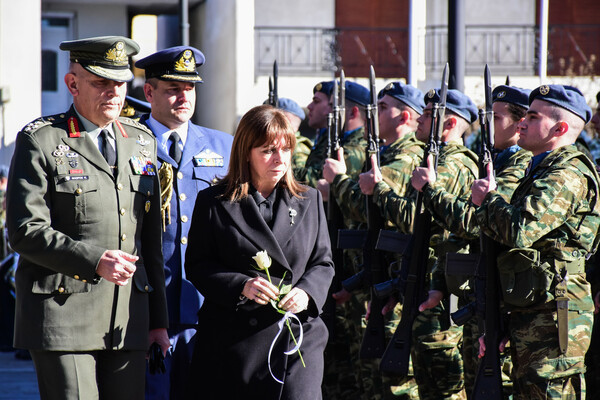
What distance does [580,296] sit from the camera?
4.72 meters

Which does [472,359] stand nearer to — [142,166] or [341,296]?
[341,296]

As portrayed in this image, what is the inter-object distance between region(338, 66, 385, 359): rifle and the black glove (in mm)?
1905

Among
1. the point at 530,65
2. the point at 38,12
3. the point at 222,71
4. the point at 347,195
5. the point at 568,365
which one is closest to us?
the point at 568,365

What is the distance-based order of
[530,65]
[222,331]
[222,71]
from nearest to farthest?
[222,331] < [222,71] < [530,65]

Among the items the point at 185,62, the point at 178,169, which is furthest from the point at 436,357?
the point at 185,62

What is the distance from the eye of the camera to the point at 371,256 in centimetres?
609

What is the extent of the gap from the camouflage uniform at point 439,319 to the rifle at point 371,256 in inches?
8.5

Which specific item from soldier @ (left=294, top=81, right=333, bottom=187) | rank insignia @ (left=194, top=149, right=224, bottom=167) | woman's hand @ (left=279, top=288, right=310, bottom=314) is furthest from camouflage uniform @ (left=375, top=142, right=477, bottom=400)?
woman's hand @ (left=279, top=288, right=310, bottom=314)

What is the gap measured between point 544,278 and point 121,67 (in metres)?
2.19

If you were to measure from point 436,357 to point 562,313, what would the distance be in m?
1.30

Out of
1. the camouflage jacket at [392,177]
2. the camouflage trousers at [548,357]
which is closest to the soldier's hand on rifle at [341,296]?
the camouflage jacket at [392,177]

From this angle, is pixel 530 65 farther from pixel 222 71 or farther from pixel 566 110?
pixel 566 110

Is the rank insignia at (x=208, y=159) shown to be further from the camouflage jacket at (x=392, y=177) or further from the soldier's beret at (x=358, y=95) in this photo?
the soldier's beret at (x=358, y=95)

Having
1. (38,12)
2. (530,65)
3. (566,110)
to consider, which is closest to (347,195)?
(566,110)
